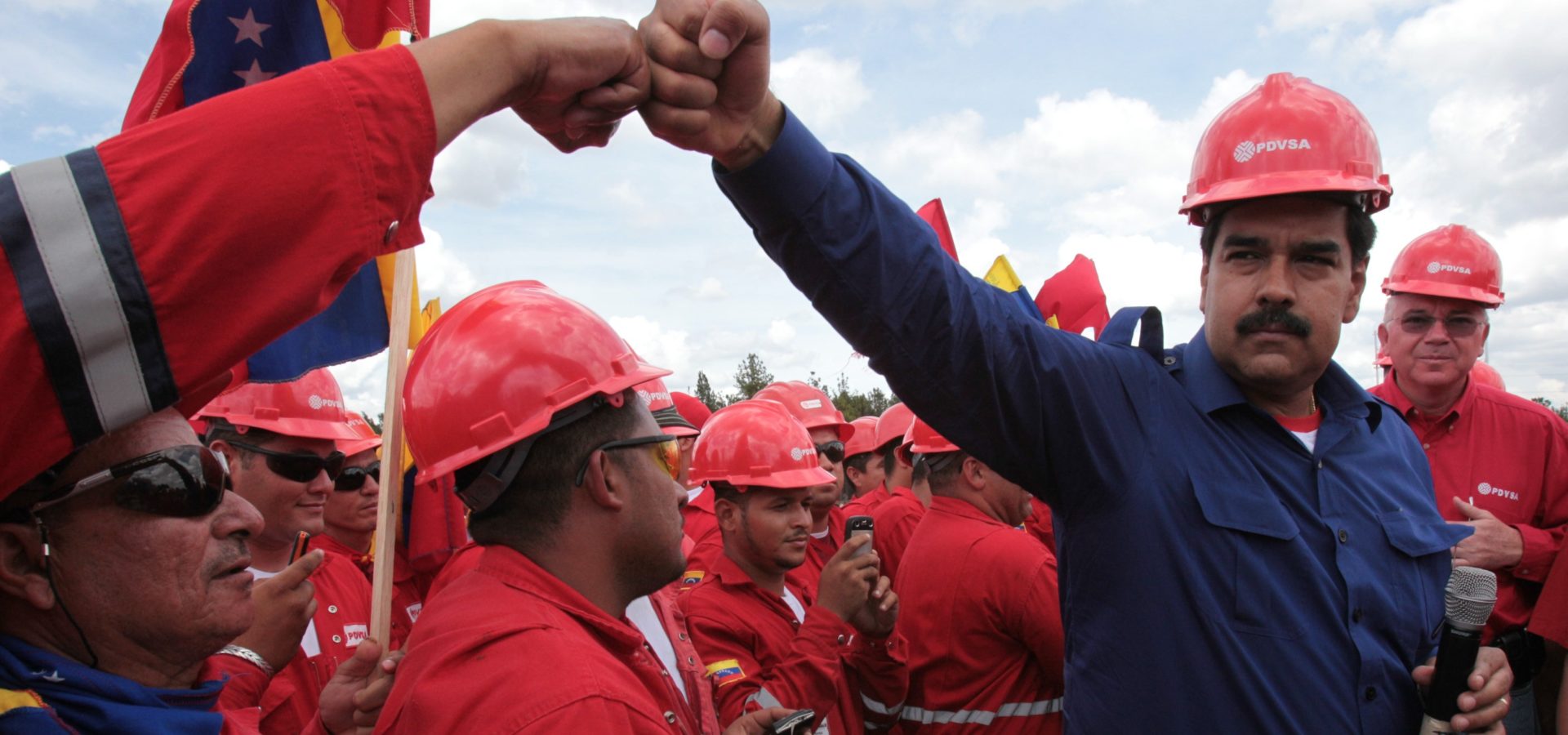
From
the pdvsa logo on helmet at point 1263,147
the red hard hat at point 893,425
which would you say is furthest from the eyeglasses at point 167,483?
the red hard hat at point 893,425

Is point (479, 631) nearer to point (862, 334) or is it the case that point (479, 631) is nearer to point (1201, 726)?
point (862, 334)

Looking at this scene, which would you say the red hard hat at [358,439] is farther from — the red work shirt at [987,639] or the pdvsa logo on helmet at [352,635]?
the red work shirt at [987,639]

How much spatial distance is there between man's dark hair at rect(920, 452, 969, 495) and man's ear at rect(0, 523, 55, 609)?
386 cm

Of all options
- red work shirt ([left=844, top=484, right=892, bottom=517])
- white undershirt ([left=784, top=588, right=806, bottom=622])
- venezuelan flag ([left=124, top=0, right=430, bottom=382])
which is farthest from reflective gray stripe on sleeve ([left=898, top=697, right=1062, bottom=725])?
red work shirt ([left=844, top=484, right=892, bottom=517])

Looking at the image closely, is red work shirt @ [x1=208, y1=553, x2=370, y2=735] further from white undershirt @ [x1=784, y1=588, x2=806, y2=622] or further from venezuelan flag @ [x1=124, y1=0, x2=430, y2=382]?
white undershirt @ [x1=784, y1=588, x2=806, y2=622]

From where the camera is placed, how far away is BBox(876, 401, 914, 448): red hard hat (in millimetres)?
9094

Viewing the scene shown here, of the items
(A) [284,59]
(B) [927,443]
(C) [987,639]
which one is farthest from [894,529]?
(A) [284,59]

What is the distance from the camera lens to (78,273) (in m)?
1.18

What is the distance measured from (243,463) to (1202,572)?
4.36 m

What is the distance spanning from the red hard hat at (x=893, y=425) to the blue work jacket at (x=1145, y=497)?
Answer: 6.57 m

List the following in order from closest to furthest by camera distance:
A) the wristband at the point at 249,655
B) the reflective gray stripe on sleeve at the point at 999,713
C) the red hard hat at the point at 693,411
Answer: the wristband at the point at 249,655 < the reflective gray stripe on sleeve at the point at 999,713 < the red hard hat at the point at 693,411

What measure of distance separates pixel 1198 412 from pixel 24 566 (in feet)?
8.05

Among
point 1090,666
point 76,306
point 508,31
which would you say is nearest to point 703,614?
point 1090,666

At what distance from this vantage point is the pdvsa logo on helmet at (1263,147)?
2.47m
